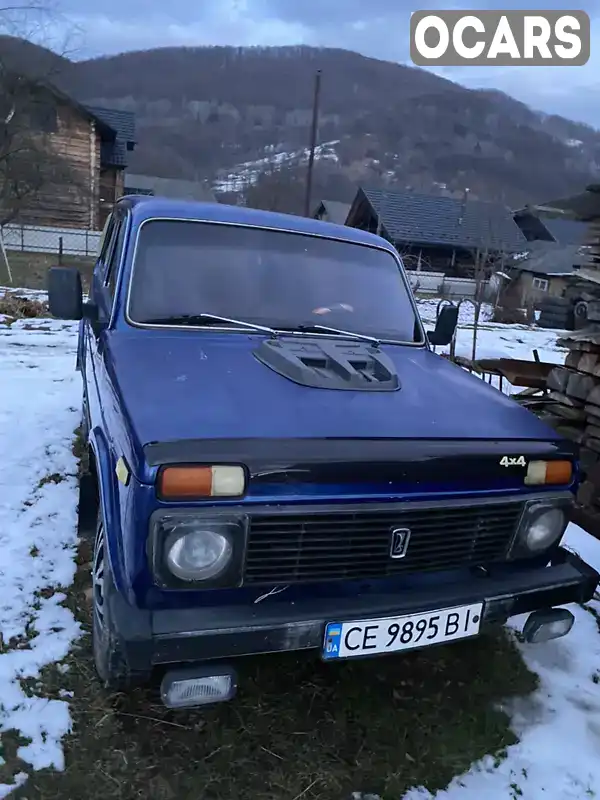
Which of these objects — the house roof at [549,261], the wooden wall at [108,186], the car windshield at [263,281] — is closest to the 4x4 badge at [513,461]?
the car windshield at [263,281]

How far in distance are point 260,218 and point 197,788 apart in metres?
2.74

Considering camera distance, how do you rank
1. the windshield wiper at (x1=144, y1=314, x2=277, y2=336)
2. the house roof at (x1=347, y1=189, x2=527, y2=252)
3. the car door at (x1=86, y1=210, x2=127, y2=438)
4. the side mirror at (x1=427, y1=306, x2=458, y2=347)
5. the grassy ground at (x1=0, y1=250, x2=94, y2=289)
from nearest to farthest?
the car door at (x1=86, y1=210, x2=127, y2=438) → the windshield wiper at (x1=144, y1=314, x2=277, y2=336) → the side mirror at (x1=427, y1=306, x2=458, y2=347) → the grassy ground at (x1=0, y1=250, x2=94, y2=289) → the house roof at (x1=347, y1=189, x2=527, y2=252)

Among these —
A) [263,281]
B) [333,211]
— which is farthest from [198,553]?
[333,211]

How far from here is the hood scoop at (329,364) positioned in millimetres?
2635

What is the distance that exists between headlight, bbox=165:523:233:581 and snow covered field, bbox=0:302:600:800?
38.6 inches

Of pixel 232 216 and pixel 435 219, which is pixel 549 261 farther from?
pixel 232 216

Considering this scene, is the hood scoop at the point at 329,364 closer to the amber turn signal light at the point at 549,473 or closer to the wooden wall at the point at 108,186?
the amber turn signal light at the point at 549,473

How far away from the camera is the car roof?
3375 millimetres

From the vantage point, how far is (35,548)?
3.75 metres

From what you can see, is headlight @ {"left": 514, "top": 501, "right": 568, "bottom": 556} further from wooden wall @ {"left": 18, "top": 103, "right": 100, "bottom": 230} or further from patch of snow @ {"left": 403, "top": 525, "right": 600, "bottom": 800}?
wooden wall @ {"left": 18, "top": 103, "right": 100, "bottom": 230}

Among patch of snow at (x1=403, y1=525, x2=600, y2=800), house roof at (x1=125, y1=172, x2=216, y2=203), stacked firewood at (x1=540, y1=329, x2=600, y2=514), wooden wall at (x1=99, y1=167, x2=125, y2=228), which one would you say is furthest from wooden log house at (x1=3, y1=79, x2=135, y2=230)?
patch of snow at (x1=403, y1=525, x2=600, y2=800)

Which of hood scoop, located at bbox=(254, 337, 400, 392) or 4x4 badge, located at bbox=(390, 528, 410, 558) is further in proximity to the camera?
hood scoop, located at bbox=(254, 337, 400, 392)

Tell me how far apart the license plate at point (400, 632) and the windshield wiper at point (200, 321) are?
149 cm

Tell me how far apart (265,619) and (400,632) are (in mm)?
527
